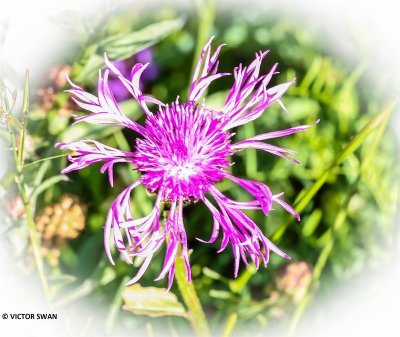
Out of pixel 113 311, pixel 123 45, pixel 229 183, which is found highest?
pixel 123 45

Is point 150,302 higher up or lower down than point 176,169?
lower down

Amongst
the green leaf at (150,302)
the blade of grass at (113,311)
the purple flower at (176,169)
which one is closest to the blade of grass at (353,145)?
the purple flower at (176,169)

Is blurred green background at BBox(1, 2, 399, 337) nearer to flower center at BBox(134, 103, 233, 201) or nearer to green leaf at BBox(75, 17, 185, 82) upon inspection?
green leaf at BBox(75, 17, 185, 82)

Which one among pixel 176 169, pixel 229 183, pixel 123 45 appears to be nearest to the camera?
pixel 176 169

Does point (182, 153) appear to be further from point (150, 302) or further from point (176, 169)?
point (150, 302)

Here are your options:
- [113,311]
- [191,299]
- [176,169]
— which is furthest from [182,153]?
[113,311]

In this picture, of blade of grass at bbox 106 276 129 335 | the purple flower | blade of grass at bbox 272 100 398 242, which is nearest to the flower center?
the purple flower

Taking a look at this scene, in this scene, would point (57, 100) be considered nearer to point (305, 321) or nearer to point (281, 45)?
point (281, 45)
